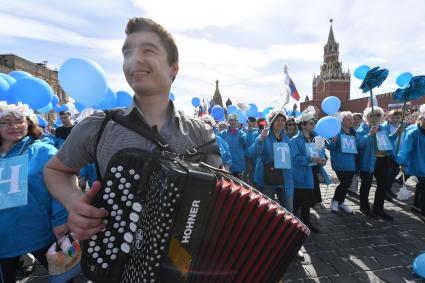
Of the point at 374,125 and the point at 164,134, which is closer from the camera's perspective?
the point at 164,134

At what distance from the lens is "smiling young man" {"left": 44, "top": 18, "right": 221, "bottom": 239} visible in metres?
1.25

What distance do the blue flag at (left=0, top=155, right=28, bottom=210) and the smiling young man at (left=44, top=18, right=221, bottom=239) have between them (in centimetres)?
103

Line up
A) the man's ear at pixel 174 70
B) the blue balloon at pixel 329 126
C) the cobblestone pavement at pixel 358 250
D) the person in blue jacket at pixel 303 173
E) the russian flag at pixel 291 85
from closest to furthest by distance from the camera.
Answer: the man's ear at pixel 174 70
the cobblestone pavement at pixel 358 250
the person in blue jacket at pixel 303 173
the blue balloon at pixel 329 126
the russian flag at pixel 291 85

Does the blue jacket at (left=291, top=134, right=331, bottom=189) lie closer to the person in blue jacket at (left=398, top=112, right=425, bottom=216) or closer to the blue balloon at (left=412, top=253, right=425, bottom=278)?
the blue balloon at (left=412, top=253, right=425, bottom=278)

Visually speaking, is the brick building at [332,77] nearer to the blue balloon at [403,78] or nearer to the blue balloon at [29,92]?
the blue balloon at [403,78]

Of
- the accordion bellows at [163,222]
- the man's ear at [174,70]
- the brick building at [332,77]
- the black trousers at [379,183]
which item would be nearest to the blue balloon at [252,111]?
the black trousers at [379,183]

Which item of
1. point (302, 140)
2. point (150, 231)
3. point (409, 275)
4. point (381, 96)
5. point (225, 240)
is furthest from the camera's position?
point (381, 96)

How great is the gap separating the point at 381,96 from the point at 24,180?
47.3 metres

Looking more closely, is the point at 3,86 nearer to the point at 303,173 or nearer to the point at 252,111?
the point at 303,173

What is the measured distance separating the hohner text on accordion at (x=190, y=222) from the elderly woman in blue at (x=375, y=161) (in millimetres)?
Result: 5120

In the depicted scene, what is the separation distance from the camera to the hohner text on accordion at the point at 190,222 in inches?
40.8

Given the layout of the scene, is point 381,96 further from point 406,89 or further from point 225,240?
point 225,240

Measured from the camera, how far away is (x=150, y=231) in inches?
40.3

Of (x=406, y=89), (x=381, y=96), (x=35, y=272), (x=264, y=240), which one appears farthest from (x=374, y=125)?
(x=381, y=96)
